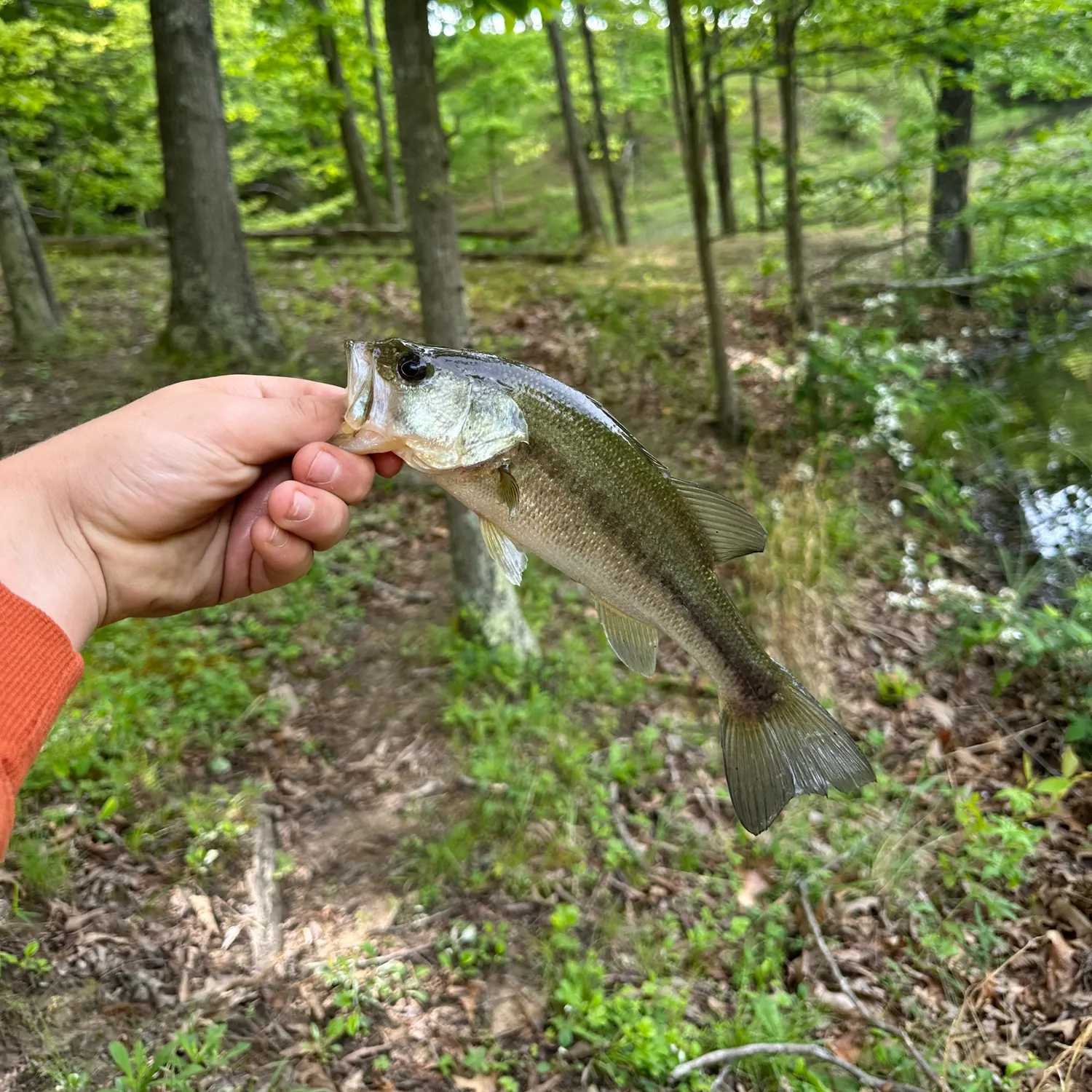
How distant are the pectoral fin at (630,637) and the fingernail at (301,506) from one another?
848 millimetres

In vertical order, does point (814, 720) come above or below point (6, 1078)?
above

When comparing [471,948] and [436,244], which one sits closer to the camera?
[471,948]

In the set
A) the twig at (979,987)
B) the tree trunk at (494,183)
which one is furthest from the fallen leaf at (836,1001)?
the tree trunk at (494,183)

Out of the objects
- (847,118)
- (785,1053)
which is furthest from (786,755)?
(847,118)

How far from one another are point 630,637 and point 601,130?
583 inches

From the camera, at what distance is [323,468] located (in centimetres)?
203

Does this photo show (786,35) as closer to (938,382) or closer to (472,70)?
Result: (938,382)

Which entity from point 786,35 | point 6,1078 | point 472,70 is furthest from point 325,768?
point 472,70

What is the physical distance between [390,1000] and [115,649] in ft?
9.12

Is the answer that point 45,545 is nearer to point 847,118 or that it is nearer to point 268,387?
point 268,387

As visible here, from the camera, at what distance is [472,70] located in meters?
18.4

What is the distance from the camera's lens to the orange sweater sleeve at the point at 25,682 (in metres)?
1.55

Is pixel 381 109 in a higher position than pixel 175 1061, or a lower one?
higher

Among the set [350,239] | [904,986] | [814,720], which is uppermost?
[350,239]
